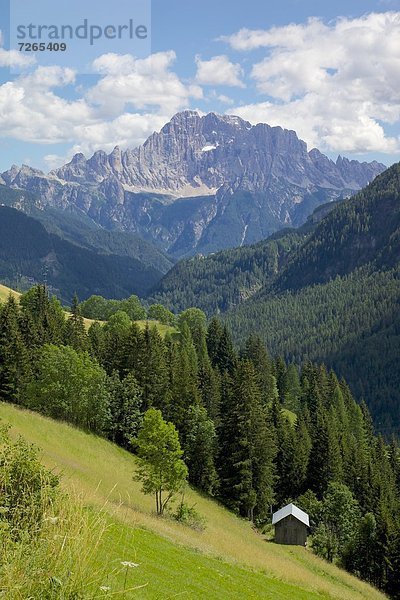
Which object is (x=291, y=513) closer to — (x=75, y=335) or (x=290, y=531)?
(x=290, y=531)

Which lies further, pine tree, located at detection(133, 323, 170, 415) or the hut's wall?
pine tree, located at detection(133, 323, 170, 415)

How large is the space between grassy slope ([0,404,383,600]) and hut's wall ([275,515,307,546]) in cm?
148

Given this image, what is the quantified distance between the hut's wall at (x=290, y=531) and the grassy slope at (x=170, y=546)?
1482mm

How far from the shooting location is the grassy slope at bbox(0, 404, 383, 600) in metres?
19.7

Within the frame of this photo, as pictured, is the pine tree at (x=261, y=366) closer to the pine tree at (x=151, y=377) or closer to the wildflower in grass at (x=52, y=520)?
the pine tree at (x=151, y=377)

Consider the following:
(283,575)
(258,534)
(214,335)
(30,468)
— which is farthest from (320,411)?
(30,468)

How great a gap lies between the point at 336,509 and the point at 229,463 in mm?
13517

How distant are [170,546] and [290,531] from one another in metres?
35.0

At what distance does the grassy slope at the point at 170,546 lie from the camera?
776 inches

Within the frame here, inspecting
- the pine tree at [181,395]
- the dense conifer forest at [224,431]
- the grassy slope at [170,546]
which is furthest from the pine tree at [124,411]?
the grassy slope at [170,546]

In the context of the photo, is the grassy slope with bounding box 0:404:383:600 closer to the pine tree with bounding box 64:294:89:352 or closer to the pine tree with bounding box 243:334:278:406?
the pine tree with bounding box 64:294:89:352

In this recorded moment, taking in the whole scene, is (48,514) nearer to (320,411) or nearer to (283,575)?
(283,575)

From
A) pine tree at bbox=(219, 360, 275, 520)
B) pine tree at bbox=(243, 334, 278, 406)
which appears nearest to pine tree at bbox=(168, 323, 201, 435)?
pine tree at bbox=(219, 360, 275, 520)

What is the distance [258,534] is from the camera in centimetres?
5928
